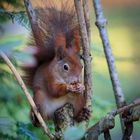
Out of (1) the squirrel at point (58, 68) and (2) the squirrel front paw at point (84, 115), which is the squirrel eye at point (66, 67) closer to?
(1) the squirrel at point (58, 68)

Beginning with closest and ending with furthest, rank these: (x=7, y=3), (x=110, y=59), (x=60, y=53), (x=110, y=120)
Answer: (x=110, y=120) → (x=110, y=59) → (x=60, y=53) → (x=7, y=3)

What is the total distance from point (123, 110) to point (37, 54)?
44 cm

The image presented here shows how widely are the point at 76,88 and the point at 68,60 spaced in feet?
0.50

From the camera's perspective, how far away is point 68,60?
4.65 feet

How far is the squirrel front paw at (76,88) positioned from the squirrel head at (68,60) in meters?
0.02

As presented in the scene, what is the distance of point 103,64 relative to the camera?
8.28 feet

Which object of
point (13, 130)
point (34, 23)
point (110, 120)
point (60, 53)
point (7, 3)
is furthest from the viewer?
point (7, 3)

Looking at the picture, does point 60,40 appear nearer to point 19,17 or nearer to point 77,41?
point 77,41

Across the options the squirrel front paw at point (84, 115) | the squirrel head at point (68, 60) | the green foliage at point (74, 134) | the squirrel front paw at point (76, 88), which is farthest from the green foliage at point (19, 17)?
the green foliage at point (74, 134)

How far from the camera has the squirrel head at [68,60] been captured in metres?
1.32

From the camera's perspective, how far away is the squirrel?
1.29m

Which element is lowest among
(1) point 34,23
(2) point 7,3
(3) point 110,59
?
(3) point 110,59

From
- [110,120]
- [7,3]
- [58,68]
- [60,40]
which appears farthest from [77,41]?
[7,3]

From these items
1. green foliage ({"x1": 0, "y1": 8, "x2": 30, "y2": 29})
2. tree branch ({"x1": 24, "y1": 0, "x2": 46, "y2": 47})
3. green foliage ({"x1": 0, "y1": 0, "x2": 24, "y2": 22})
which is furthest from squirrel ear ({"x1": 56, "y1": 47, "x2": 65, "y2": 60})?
green foliage ({"x1": 0, "y1": 0, "x2": 24, "y2": 22})
